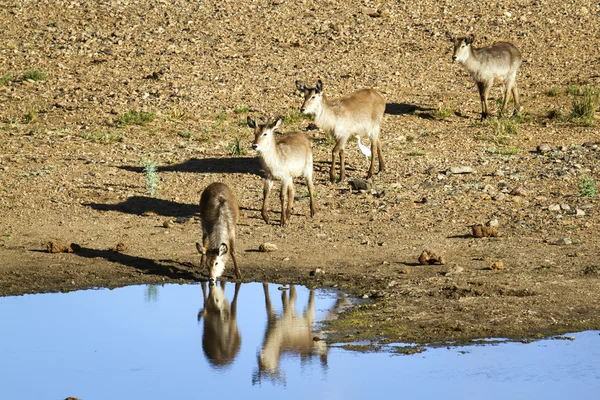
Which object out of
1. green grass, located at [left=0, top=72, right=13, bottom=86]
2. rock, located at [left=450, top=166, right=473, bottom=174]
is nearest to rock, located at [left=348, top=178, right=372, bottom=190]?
rock, located at [left=450, top=166, right=473, bottom=174]

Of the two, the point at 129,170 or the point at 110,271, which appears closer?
the point at 110,271

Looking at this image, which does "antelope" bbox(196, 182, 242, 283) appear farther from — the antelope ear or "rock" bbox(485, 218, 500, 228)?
"rock" bbox(485, 218, 500, 228)

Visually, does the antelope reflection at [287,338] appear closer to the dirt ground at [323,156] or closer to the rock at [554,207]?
the dirt ground at [323,156]

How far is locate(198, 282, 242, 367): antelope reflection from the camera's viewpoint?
32.6 ft

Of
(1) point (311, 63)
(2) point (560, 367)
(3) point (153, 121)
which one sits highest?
(1) point (311, 63)

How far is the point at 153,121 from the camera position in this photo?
19.4 m

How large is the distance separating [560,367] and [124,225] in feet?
24.2

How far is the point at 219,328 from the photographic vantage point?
10758mm

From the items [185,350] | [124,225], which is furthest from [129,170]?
[185,350]

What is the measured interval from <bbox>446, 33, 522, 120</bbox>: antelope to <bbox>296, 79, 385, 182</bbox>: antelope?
11.3ft

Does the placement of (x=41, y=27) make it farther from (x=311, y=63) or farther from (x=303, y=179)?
(x=303, y=179)

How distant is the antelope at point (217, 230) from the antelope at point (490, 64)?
8.57 meters

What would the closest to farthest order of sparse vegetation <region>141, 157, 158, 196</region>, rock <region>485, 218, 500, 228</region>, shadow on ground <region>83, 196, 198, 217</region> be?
rock <region>485, 218, 500, 228</region>
shadow on ground <region>83, 196, 198, 217</region>
sparse vegetation <region>141, 157, 158, 196</region>

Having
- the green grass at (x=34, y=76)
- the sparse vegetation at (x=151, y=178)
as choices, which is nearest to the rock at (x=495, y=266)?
the sparse vegetation at (x=151, y=178)
